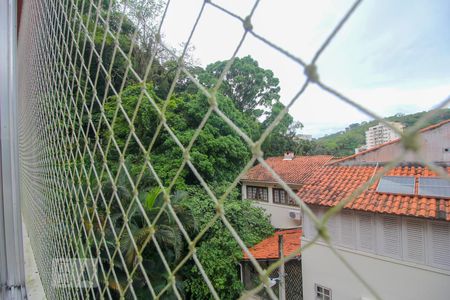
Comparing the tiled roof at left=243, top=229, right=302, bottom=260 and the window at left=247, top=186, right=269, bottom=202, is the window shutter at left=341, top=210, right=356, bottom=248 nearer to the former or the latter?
the tiled roof at left=243, top=229, right=302, bottom=260

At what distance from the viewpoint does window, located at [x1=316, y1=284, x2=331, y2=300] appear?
127 inches

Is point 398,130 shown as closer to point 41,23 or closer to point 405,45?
point 405,45

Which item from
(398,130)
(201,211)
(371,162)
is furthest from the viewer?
(201,211)

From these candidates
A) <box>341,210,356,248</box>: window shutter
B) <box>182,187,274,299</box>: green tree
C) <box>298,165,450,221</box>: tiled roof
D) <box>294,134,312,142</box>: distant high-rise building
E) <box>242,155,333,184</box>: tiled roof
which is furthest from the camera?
<box>294,134,312,142</box>: distant high-rise building

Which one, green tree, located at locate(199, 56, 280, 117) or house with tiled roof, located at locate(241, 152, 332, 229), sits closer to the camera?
house with tiled roof, located at locate(241, 152, 332, 229)

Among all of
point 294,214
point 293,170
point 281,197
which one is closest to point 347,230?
point 294,214

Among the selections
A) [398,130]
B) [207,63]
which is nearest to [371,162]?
[398,130]

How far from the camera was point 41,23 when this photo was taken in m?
1.01

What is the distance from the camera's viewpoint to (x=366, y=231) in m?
2.94


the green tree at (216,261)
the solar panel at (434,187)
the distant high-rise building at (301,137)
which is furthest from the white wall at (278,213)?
the distant high-rise building at (301,137)

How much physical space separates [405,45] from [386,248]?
304 cm

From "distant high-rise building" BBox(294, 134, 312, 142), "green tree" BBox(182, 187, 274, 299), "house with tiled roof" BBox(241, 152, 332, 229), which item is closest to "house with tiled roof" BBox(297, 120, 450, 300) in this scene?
"green tree" BBox(182, 187, 274, 299)

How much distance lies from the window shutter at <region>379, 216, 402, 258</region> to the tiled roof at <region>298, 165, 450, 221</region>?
0.14 meters

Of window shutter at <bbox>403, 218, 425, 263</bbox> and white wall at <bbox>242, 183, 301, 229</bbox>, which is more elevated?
window shutter at <bbox>403, 218, 425, 263</bbox>
